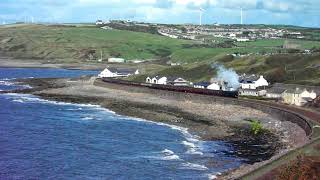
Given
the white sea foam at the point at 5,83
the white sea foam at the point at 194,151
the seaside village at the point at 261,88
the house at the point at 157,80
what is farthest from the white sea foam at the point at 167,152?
the white sea foam at the point at 5,83

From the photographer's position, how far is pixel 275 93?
98.8 meters

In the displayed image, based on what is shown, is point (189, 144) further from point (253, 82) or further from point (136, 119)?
point (253, 82)

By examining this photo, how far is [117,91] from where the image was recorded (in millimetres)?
119188

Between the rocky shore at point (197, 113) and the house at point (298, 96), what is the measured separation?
7.98 m

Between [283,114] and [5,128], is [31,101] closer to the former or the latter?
[5,128]

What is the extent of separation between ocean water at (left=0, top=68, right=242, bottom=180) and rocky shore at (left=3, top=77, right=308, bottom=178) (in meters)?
2.82

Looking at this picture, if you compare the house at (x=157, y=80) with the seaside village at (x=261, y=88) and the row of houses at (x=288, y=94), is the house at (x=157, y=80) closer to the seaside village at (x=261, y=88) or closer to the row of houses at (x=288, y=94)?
the seaside village at (x=261, y=88)

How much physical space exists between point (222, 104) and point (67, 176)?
5180 cm

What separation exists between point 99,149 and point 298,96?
4314cm

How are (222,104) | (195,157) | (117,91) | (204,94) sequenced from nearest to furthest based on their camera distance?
1. (195,157)
2. (222,104)
3. (204,94)
4. (117,91)

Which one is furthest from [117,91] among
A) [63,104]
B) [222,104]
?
[222,104]

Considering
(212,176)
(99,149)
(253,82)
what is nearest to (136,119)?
(99,149)

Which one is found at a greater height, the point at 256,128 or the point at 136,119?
the point at 136,119

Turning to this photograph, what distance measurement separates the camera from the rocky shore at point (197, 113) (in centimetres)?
5891
